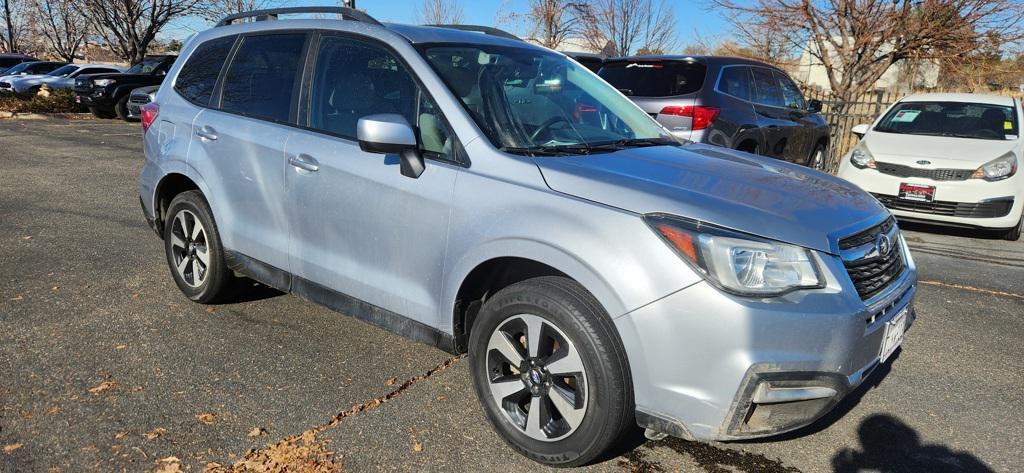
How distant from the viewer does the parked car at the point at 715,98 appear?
6992mm

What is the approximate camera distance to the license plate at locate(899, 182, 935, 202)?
7422mm

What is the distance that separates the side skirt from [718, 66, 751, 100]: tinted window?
492cm

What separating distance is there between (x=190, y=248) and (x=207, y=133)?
75cm

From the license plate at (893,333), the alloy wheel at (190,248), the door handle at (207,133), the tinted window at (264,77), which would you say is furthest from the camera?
the alloy wheel at (190,248)

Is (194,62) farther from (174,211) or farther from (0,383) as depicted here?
(0,383)

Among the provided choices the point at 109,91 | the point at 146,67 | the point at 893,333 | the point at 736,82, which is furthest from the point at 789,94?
the point at 146,67

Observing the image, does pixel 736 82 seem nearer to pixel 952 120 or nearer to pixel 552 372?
pixel 952 120

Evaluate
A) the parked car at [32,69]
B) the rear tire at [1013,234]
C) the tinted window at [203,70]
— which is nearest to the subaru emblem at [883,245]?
the tinted window at [203,70]

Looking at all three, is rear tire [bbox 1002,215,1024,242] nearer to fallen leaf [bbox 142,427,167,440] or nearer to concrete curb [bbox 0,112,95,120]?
fallen leaf [bbox 142,427,167,440]

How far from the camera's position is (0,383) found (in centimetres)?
336

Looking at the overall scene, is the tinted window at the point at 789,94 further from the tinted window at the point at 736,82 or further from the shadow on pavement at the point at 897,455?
the shadow on pavement at the point at 897,455

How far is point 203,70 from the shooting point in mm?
4473

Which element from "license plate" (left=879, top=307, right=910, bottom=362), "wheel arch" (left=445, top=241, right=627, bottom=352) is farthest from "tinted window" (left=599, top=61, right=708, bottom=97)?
"wheel arch" (left=445, top=241, right=627, bottom=352)

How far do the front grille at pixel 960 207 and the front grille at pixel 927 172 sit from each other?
0.26 metres
